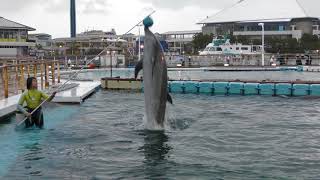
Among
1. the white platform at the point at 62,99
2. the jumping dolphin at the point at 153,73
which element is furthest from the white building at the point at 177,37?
the jumping dolphin at the point at 153,73

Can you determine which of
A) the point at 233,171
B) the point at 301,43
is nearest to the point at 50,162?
the point at 233,171

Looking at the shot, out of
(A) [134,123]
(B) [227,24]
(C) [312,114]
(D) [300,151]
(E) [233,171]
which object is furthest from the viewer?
(B) [227,24]

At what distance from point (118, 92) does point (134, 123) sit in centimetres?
1272

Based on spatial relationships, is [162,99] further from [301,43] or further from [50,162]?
[301,43]

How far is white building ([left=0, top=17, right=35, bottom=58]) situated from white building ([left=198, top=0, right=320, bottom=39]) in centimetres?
6262

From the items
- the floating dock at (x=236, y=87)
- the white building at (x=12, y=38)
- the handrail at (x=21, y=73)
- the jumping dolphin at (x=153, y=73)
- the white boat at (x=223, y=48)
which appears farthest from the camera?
the white boat at (x=223, y=48)

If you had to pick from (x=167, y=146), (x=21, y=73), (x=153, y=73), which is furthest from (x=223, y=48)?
(x=167, y=146)

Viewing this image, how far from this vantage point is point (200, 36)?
112m

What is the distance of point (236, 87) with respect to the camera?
27.7m

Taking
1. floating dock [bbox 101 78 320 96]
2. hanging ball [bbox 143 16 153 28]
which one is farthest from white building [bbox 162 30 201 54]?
hanging ball [bbox 143 16 153 28]

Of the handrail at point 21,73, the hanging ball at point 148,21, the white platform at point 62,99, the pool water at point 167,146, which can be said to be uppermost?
the hanging ball at point 148,21

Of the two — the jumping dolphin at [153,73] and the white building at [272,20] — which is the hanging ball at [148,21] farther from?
the white building at [272,20]

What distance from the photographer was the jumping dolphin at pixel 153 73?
12695mm

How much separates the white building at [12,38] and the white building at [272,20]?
205ft
